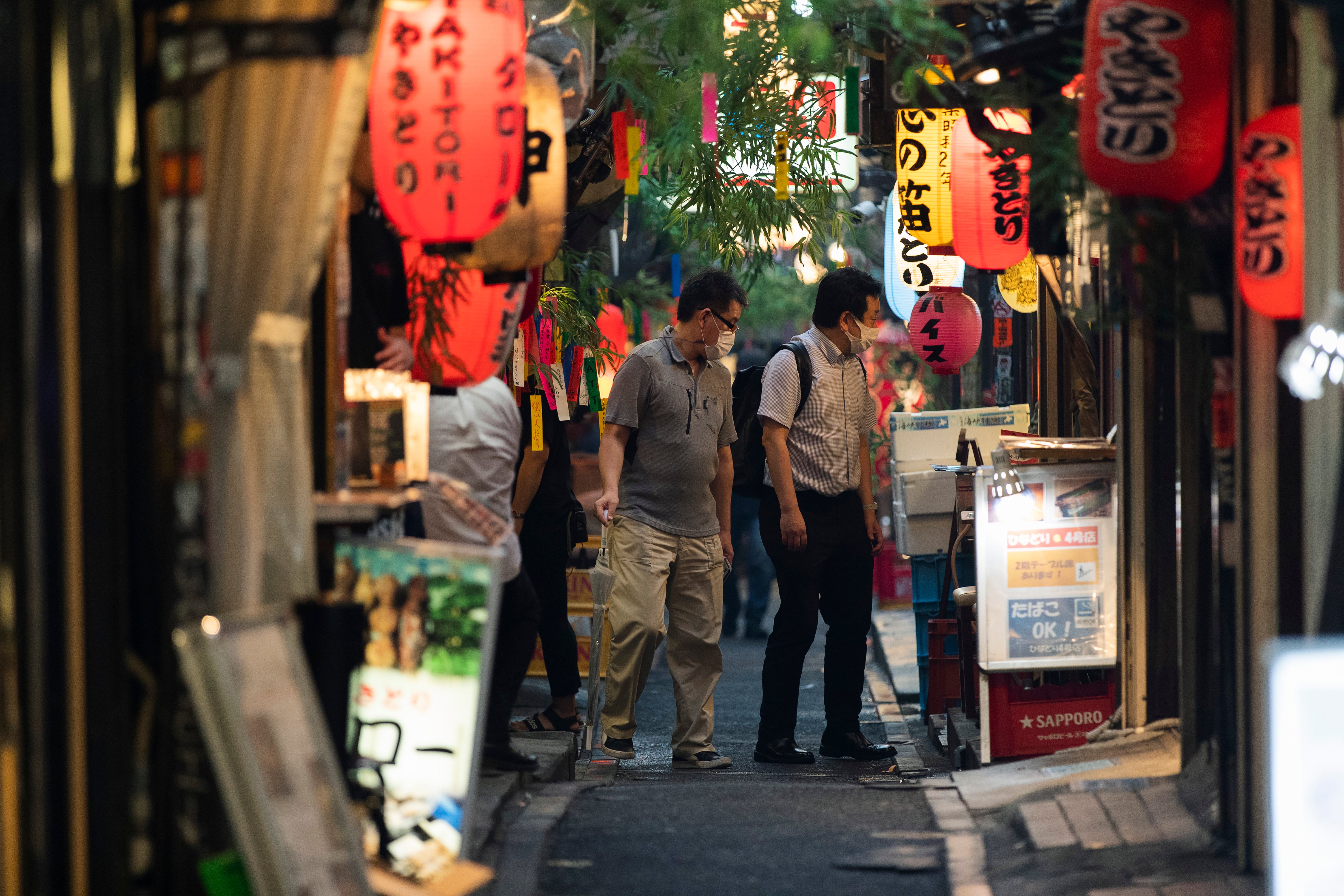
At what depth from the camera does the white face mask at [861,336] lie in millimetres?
9180

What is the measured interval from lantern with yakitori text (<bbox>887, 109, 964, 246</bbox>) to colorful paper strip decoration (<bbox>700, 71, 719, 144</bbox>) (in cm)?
148

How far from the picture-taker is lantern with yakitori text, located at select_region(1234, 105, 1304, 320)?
189 inches

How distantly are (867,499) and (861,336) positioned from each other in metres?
1.04

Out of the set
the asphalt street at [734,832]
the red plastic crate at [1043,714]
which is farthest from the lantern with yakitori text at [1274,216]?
the red plastic crate at [1043,714]

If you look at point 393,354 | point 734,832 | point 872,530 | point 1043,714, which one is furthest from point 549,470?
point 734,832

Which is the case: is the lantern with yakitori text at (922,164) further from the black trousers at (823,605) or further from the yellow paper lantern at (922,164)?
the black trousers at (823,605)

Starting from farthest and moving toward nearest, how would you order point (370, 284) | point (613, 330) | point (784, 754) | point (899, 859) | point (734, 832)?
point (613, 330)
point (784, 754)
point (734, 832)
point (370, 284)
point (899, 859)

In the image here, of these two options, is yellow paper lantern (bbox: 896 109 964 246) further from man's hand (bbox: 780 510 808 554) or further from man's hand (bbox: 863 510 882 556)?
man's hand (bbox: 780 510 808 554)

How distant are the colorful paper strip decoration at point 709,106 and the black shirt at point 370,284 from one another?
101 inches

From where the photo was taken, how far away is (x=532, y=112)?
621cm

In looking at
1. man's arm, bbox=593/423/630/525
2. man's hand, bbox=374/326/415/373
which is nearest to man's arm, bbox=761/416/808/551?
man's arm, bbox=593/423/630/525

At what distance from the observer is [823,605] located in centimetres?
921

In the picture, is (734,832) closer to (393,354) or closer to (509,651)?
(509,651)

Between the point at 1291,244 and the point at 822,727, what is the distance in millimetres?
7243
